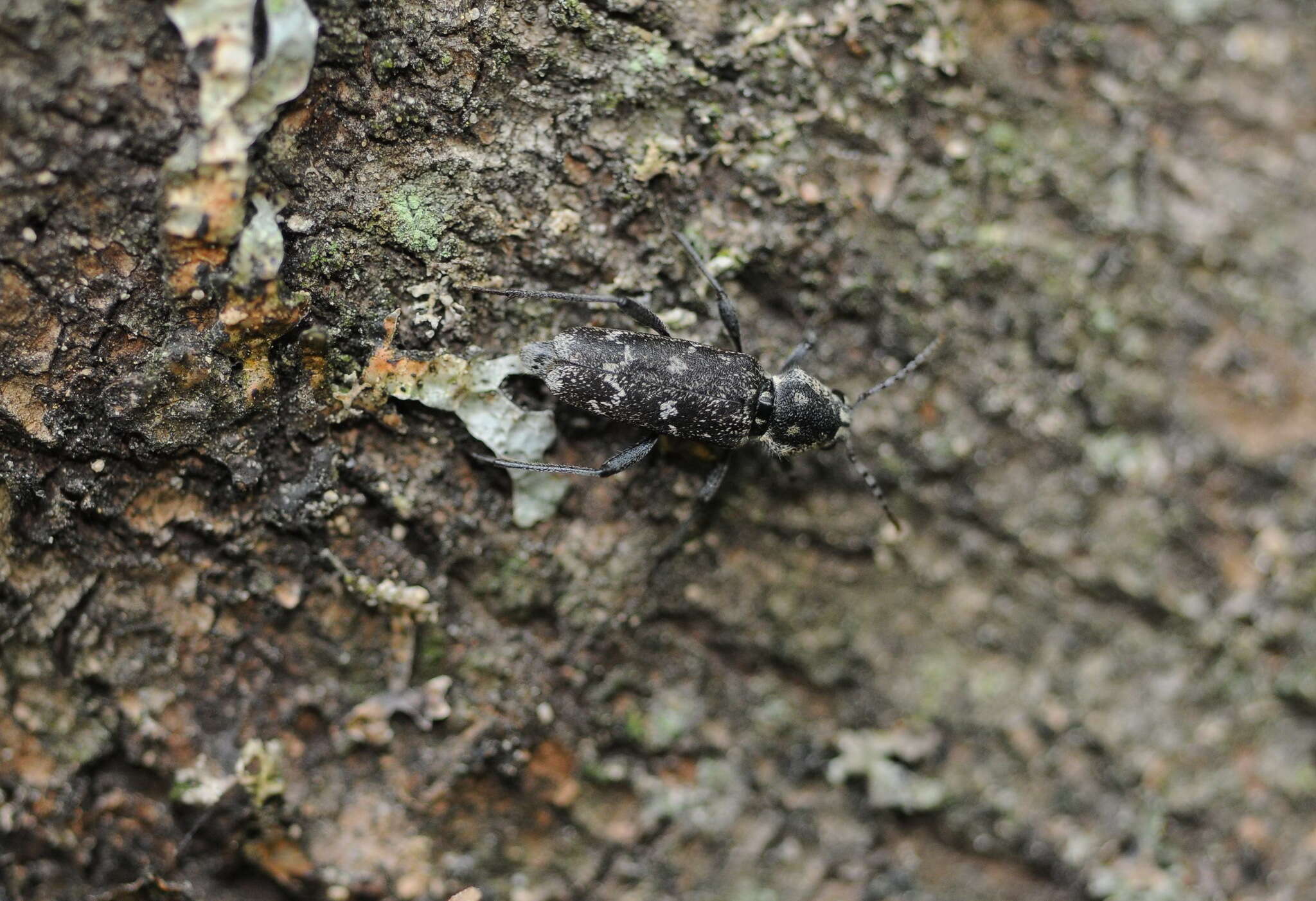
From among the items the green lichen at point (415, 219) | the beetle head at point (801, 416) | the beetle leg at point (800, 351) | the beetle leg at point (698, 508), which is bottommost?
the beetle leg at point (698, 508)

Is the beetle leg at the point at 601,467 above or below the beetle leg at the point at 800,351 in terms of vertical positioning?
below

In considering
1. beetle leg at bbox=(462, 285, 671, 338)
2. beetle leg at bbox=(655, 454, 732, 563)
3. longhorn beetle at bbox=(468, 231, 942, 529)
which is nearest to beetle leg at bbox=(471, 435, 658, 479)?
longhorn beetle at bbox=(468, 231, 942, 529)

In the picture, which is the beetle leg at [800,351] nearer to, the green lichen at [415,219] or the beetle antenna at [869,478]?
the beetle antenna at [869,478]

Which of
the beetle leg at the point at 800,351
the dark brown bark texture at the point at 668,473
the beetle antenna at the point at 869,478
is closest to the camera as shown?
the dark brown bark texture at the point at 668,473

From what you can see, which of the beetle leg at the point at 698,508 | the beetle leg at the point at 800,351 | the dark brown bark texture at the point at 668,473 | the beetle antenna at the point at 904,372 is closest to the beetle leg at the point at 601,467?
the dark brown bark texture at the point at 668,473

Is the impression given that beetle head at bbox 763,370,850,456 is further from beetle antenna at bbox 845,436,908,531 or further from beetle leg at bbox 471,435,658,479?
beetle leg at bbox 471,435,658,479

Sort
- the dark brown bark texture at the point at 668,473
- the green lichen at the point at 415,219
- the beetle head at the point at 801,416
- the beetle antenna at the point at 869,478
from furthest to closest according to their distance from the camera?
1. the beetle antenna at the point at 869,478
2. the beetle head at the point at 801,416
3. the green lichen at the point at 415,219
4. the dark brown bark texture at the point at 668,473

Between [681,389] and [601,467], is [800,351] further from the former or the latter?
[601,467]
